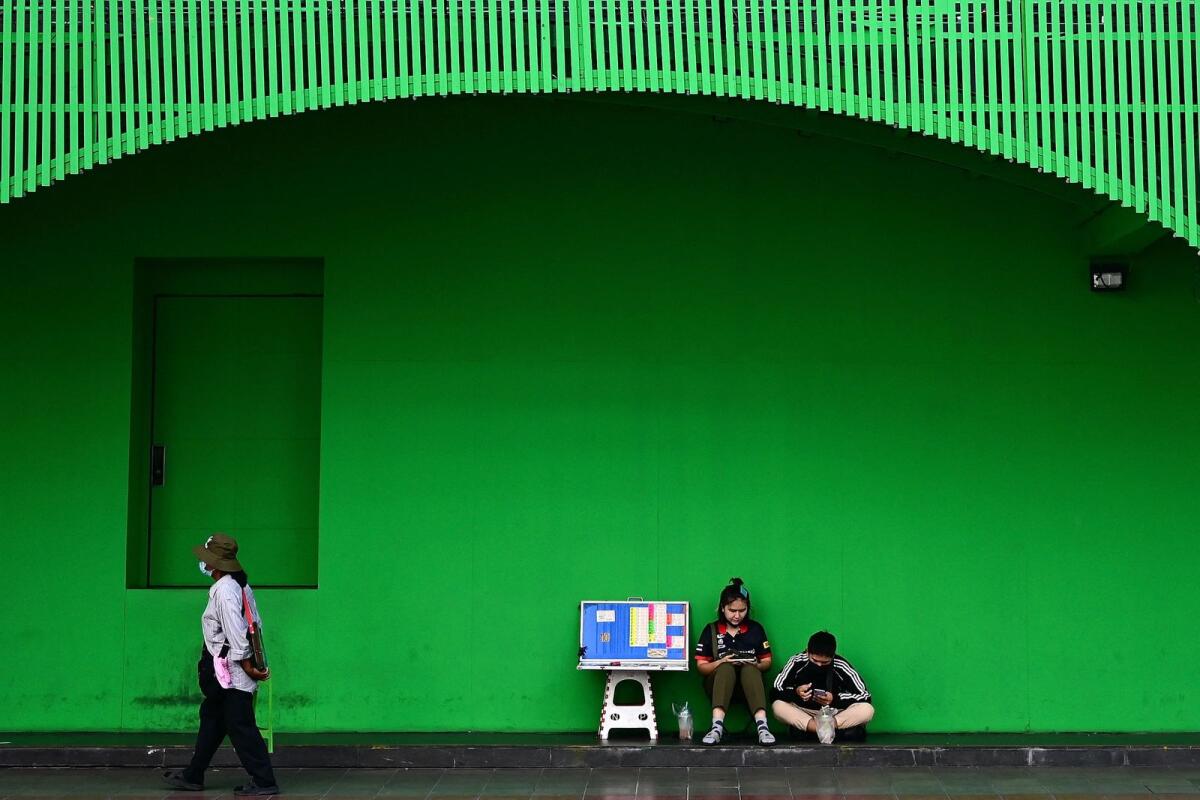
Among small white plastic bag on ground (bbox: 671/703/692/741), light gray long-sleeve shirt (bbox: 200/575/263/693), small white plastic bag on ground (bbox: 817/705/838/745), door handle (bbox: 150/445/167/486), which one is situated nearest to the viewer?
light gray long-sleeve shirt (bbox: 200/575/263/693)

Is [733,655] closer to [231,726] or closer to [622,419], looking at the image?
[622,419]

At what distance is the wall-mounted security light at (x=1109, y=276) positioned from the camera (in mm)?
10195

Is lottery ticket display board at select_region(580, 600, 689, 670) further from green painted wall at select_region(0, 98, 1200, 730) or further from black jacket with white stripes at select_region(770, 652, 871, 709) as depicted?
black jacket with white stripes at select_region(770, 652, 871, 709)

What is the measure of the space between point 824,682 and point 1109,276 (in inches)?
135

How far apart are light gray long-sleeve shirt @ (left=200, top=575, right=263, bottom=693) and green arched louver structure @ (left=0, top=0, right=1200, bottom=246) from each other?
2483mm

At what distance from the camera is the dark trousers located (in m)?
8.42

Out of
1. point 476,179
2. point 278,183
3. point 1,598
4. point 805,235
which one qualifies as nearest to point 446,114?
point 476,179

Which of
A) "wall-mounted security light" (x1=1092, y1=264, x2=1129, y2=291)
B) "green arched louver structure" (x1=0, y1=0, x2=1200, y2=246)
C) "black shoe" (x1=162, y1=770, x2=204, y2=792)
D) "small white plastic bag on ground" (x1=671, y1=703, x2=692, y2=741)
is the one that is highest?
"green arched louver structure" (x1=0, y1=0, x2=1200, y2=246)

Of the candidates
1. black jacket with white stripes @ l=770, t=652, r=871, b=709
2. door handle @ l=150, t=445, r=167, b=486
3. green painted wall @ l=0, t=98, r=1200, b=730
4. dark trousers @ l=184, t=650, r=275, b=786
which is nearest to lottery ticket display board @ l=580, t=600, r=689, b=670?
green painted wall @ l=0, t=98, r=1200, b=730

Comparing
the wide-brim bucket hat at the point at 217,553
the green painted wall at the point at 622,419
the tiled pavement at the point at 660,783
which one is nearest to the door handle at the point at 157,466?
the green painted wall at the point at 622,419

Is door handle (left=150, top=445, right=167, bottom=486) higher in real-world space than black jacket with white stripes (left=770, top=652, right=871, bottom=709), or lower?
higher

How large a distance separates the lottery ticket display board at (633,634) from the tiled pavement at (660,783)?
31.6 inches

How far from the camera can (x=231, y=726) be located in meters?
8.45

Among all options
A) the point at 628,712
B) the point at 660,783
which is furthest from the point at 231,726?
the point at 628,712
